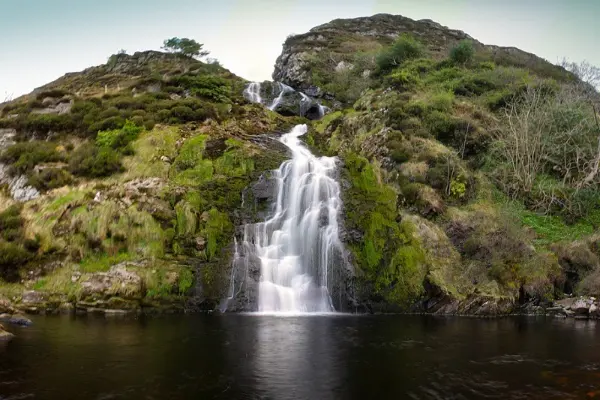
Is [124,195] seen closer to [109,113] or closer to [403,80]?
[109,113]

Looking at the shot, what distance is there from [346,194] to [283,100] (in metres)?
23.4

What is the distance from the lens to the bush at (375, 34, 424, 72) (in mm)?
46281

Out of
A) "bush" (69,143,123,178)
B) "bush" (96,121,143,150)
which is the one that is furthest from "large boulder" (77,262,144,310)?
"bush" (96,121,143,150)

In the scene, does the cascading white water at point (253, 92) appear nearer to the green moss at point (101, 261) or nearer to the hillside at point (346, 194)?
the hillside at point (346, 194)

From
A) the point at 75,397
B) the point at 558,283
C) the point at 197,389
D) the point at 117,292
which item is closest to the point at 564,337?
the point at 558,283

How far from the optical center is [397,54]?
46.6 metres

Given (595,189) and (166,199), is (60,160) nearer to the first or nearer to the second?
(166,199)

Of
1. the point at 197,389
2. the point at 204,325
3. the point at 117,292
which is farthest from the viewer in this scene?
the point at 117,292

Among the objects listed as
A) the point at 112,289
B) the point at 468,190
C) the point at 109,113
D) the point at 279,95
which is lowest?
the point at 112,289

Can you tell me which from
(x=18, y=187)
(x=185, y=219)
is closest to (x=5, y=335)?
(x=185, y=219)

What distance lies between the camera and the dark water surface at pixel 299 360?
9.51 m

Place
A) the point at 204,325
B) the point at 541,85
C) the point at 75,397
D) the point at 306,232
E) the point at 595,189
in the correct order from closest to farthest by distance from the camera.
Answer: the point at 75,397
the point at 204,325
the point at 306,232
the point at 595,189
the point at 541,85

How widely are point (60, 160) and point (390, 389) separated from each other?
93.4 feet

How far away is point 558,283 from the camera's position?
2123cm
